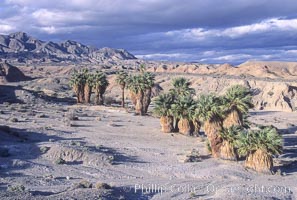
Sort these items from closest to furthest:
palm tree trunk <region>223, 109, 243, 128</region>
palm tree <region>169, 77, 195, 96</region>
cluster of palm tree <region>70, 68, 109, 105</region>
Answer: palm tree trunk <region>223, 109, 243, 128</region>, palm tree <region>169, 77, 195, 96</region>, cluster of palm tree <region>70, 68, 109, 105</region>

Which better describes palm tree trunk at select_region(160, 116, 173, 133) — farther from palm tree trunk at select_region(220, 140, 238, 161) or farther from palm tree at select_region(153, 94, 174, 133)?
palm tree trunk at select_region(220, 140, 238, 161)

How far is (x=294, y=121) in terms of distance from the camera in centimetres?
7606

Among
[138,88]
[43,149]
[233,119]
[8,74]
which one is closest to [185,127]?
[233,119]

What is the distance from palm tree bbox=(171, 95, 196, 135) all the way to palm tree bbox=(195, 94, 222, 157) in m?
8.04

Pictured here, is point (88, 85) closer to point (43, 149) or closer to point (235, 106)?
point (235, 106)

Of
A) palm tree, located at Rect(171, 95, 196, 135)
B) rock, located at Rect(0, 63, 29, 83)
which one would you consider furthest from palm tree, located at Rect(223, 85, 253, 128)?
rock, located at Rect(0, 63, 29, 83)

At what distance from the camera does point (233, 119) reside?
137 feet

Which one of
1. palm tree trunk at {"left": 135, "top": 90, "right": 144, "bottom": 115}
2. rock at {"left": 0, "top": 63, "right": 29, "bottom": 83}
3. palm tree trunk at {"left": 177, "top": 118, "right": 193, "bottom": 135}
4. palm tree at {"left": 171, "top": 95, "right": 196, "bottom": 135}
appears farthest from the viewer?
rock at {"left": 0, "top": 63, "right": 29, "bottom": 83}

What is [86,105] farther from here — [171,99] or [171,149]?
[171,149]

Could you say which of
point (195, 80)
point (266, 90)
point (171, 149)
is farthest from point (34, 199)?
point (195, 80)

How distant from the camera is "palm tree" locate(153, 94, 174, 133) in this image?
169 ft

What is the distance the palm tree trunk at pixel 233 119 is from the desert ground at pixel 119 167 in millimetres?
3199

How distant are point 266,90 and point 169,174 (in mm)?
82636

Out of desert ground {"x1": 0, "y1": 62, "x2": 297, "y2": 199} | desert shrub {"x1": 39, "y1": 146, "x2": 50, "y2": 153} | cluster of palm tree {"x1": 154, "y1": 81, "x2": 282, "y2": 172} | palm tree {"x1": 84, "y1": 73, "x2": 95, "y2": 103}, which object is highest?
palm tree {"x1": 84, "y1": 73, "x2": 95, "y2": 103}
